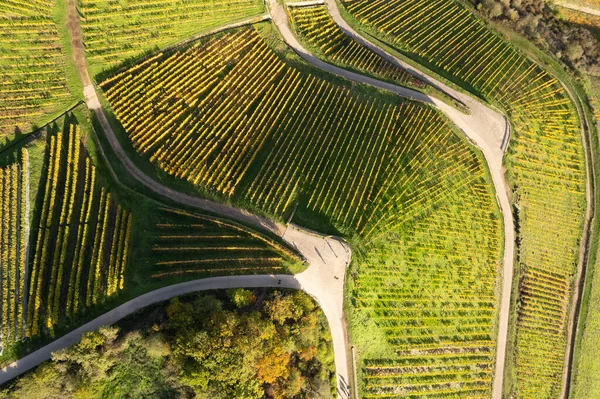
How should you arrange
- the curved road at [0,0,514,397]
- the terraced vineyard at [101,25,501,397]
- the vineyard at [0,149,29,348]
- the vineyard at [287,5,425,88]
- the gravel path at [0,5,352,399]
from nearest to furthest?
the vineyard at [0,149,29,348], the curved road at [0,0,514,397], the gravel path at [0,5,352,399], the terraced vineyard at [101,25,501,397], the vineyard at [287,5,425,88]

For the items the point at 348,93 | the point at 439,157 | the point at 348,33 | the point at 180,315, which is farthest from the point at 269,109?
the point at 180,315

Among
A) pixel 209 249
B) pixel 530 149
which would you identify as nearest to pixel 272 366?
pixel 209 249

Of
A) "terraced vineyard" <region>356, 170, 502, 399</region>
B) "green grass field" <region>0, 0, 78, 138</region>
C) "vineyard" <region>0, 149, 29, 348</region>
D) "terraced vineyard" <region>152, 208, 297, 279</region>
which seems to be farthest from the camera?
"terraced vineyard" <region>356, 170, 502, 399</region>

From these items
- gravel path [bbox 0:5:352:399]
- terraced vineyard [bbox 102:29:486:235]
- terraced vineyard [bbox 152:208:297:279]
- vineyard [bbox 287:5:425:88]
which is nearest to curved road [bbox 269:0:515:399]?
vineyard [bbox 287:5:425:88]

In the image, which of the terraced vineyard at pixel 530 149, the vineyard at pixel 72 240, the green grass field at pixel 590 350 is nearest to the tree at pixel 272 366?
the vineyard at pixel 72 240

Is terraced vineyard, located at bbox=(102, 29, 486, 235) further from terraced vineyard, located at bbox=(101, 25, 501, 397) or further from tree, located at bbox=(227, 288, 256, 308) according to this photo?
tree, located at bbox=(227, 288, 256, 308)

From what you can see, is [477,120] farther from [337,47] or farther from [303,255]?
[303,255]

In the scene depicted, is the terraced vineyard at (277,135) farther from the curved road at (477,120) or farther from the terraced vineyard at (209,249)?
the terraced vineyard at (209,249)
